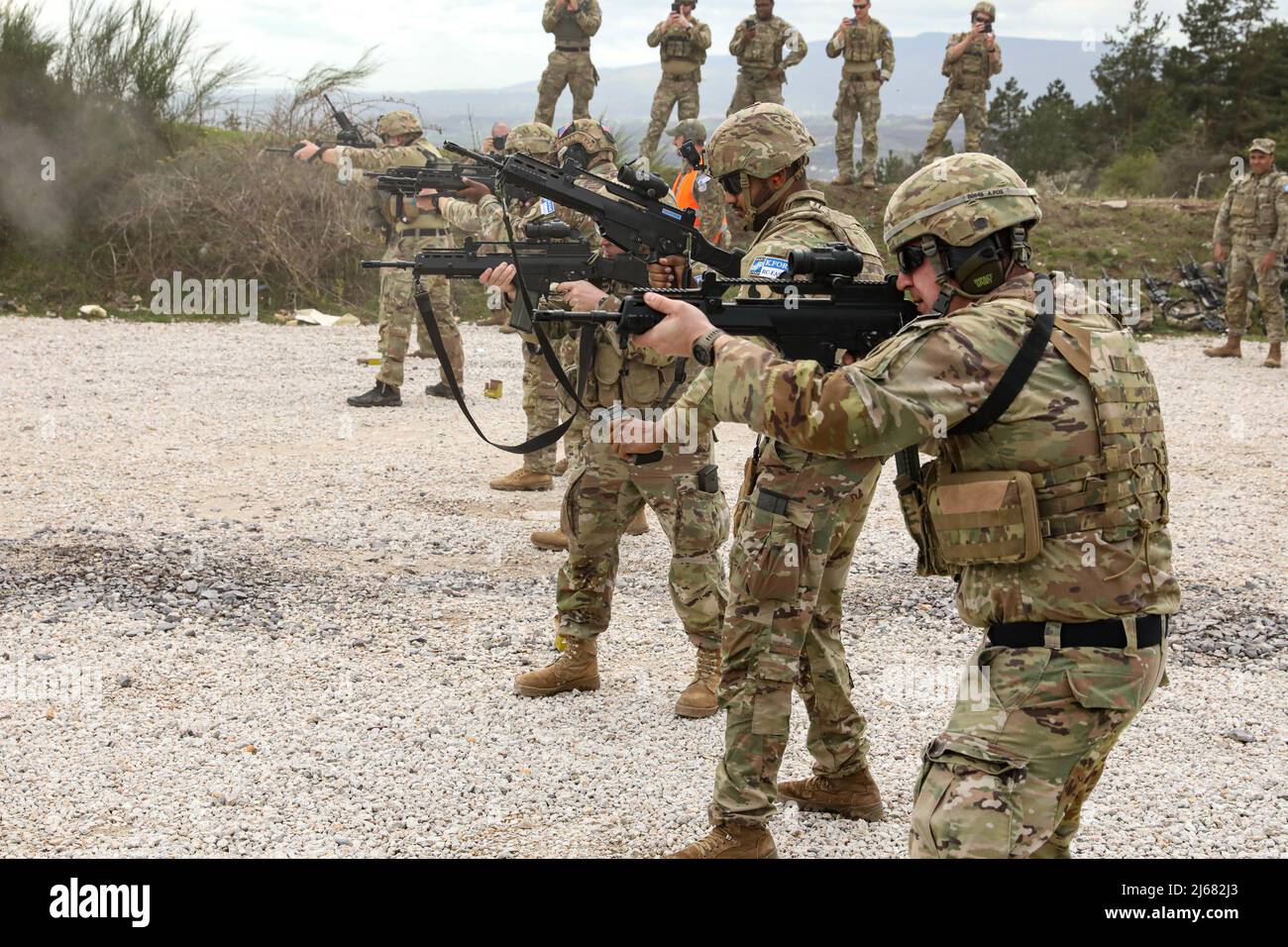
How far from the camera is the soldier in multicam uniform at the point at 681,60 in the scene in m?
15.8

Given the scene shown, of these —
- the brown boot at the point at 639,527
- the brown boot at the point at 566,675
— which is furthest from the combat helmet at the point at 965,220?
the brown boot at the point at 639,527

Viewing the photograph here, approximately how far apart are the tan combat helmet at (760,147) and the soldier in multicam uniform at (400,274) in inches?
256

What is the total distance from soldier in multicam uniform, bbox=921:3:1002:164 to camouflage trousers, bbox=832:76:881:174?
2.95ft

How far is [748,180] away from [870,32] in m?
13.5

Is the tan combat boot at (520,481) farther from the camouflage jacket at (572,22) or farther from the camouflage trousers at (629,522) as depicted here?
the camouflage jacket at (572,22)

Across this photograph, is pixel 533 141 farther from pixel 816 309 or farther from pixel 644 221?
pixel 816 309

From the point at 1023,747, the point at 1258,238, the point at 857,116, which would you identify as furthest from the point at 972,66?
the point at 1023,747

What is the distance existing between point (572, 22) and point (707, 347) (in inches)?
539

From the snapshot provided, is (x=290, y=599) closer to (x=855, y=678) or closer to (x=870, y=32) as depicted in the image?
(x=855, y=678)

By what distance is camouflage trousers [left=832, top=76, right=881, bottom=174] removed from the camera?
53.7 ft

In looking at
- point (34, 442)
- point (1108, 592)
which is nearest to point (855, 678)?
point (1108, 592)

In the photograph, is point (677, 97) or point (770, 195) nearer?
point (770, 195)

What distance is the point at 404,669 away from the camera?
5109mm

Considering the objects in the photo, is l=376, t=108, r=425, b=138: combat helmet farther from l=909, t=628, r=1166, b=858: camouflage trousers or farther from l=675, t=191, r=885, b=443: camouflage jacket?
l=909, t=628, r=1166, b=858: camouflage trousers
